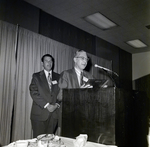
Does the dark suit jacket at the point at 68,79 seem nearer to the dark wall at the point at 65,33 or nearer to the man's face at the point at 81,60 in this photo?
the man's face at the point at 81,60

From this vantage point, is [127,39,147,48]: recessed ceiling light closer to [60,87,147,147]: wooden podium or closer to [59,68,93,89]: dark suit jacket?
[60,87,147,147]: wooden podium

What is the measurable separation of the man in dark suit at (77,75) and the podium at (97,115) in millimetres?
448

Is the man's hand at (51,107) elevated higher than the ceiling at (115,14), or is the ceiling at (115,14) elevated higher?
the ceiling at (115,14)

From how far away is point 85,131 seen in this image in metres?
1.84

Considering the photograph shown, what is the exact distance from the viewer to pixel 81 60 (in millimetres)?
2805

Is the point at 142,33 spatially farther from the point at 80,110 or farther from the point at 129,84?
the point at 80,110

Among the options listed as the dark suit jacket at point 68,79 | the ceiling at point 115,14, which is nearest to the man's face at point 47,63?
the dark suit jacket at point 68,79

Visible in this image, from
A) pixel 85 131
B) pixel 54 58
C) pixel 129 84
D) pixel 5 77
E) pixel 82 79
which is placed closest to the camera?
pixel 85 131

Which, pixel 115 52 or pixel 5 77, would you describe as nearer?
pixel 5 77

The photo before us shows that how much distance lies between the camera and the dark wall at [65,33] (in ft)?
7.81

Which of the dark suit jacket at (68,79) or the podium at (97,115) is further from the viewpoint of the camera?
the dark suit jacket at (68,79)

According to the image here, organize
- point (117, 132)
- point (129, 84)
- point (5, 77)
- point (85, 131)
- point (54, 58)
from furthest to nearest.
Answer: point (129, 84), point (54, 58), point (5, 77), point (85, 131), point (117, 132)

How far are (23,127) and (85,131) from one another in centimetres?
80

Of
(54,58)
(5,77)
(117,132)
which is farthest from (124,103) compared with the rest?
(5,77)
